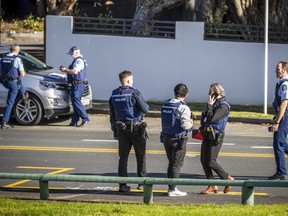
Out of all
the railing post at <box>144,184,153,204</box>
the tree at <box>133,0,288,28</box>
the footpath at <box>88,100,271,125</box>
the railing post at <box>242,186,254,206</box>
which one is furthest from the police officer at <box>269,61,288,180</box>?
Answer: the tree at <box>133,0,288,28</box>

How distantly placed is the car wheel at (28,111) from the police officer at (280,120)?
8.01 m

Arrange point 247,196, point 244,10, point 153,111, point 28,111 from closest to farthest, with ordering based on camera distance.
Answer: point 247,196 → point 28,111 → point 153,111 → point 244,10

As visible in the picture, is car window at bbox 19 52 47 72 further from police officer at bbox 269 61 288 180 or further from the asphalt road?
police officer at bbox 269 61 288 180

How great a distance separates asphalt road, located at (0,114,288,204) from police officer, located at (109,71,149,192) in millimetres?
574

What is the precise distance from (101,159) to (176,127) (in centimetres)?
367

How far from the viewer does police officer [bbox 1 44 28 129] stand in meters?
21.5

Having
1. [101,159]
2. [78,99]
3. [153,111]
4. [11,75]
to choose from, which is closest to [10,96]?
[11,75]

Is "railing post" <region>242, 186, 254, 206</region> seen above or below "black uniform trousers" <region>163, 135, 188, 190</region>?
below

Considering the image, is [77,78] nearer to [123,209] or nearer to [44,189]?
[44,189]

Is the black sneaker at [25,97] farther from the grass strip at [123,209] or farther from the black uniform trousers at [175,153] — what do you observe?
the grass strip at [123,209]

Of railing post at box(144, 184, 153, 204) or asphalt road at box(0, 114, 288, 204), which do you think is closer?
railing post at box(144, 184, 153, 204)

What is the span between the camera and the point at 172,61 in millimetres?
25828

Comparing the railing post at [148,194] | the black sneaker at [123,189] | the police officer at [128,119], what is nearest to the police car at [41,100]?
the police officer at [128,119]

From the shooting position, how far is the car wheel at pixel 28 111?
72.0 feet
